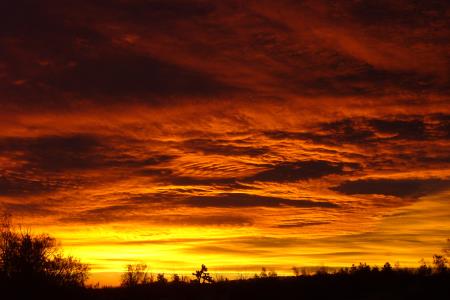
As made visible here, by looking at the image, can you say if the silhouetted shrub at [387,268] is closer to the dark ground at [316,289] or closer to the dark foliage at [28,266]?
the dark ground at [316,289]

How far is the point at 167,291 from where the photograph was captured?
44000 millimetres

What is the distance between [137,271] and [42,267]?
2135 centimetres

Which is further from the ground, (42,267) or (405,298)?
(42,267)

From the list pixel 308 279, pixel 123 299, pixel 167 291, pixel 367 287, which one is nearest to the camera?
pixel 367 287

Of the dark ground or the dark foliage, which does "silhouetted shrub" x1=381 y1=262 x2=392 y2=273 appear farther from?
the dark foliage

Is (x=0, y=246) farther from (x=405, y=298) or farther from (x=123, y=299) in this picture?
(x=405, y=298)

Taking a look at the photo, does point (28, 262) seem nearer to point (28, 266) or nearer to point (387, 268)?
point (28, 266)

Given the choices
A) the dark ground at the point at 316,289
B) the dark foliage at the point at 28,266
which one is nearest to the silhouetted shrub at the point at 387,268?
the dark ground at the point at 316,289

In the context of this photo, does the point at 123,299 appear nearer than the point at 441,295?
No

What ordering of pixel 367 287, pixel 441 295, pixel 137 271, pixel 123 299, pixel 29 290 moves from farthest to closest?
1. pixel 137 271
2. pixel 123 299
3. pixel 29 290
4. pixel 367 287
5. pixel 441 295

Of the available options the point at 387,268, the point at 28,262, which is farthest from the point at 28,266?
the point at 387,268

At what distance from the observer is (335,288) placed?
32.5m

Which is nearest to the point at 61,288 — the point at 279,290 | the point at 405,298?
the point at 279,290

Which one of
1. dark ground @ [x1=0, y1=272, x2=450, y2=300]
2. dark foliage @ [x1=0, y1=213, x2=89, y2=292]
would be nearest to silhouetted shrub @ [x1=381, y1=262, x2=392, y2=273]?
dark ground @ [x1=0, y1=272, x2=450, y2=300]
